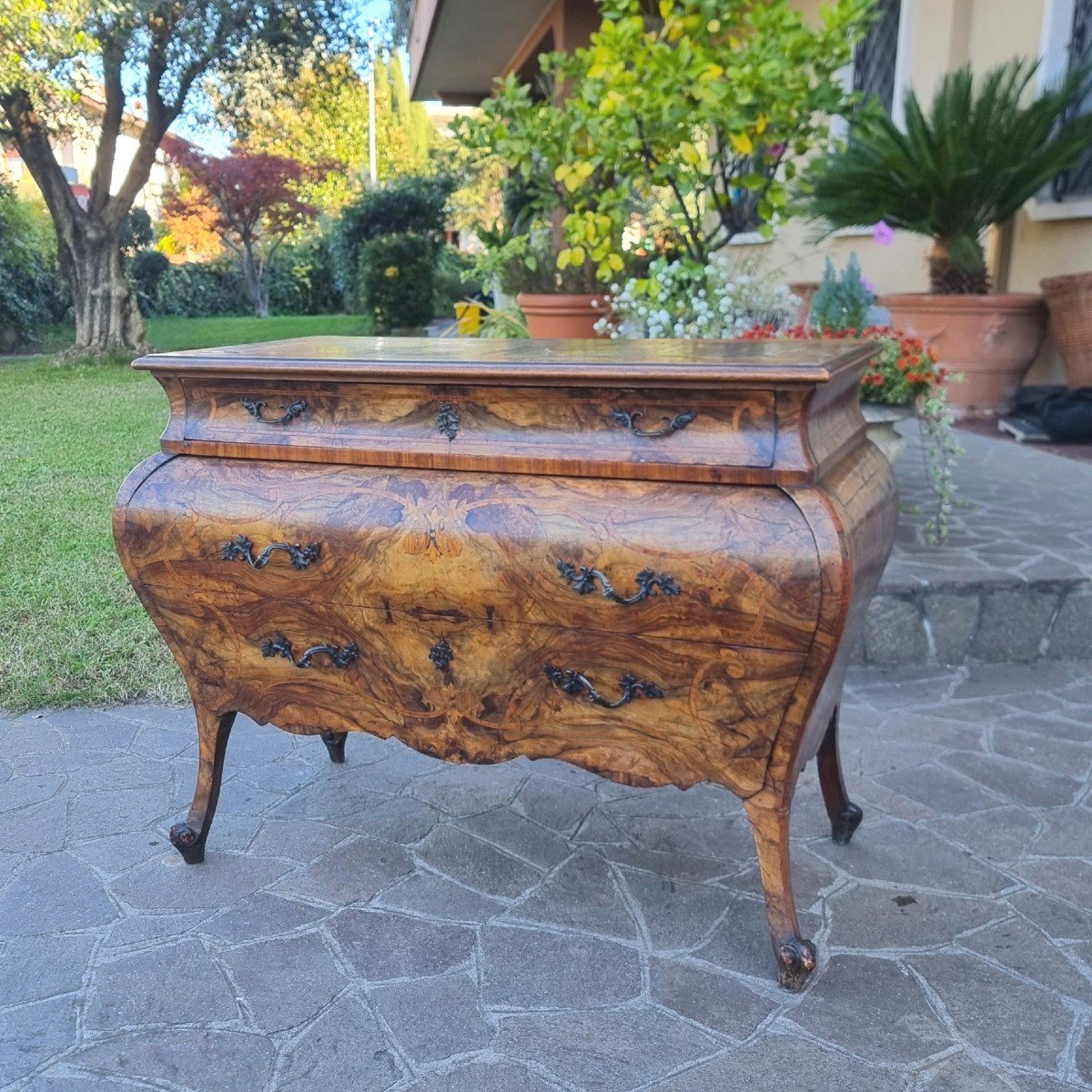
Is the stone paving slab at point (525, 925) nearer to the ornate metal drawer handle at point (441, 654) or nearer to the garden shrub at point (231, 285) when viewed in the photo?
the ornate metal drawer handle at point (441, 654)

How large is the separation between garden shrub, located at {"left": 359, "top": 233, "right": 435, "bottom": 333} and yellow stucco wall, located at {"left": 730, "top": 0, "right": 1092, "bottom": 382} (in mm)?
7763

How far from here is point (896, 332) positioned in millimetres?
3717

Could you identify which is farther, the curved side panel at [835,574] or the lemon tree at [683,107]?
the lemon tree at [683,107]

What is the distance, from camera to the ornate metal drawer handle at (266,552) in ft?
5.82

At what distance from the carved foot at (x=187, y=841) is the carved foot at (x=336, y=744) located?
0.47m

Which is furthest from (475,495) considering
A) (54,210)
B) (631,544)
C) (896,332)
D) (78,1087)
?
(54,210)

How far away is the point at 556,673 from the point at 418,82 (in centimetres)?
1180

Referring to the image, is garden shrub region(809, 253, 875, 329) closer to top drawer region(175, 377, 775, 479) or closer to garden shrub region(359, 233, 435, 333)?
top drawer region(175, 377, 775, 479)

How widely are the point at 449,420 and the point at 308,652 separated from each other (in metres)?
0.53

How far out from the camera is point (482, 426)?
169 cm

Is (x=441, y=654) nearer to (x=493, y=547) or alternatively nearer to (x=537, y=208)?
(x=493, y=547)

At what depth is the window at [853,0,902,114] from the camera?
702 cm

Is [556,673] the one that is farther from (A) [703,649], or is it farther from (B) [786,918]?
(B) [786,918]

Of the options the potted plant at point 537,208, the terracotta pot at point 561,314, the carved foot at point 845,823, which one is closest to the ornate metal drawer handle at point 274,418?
the carved foot at point 845,823
